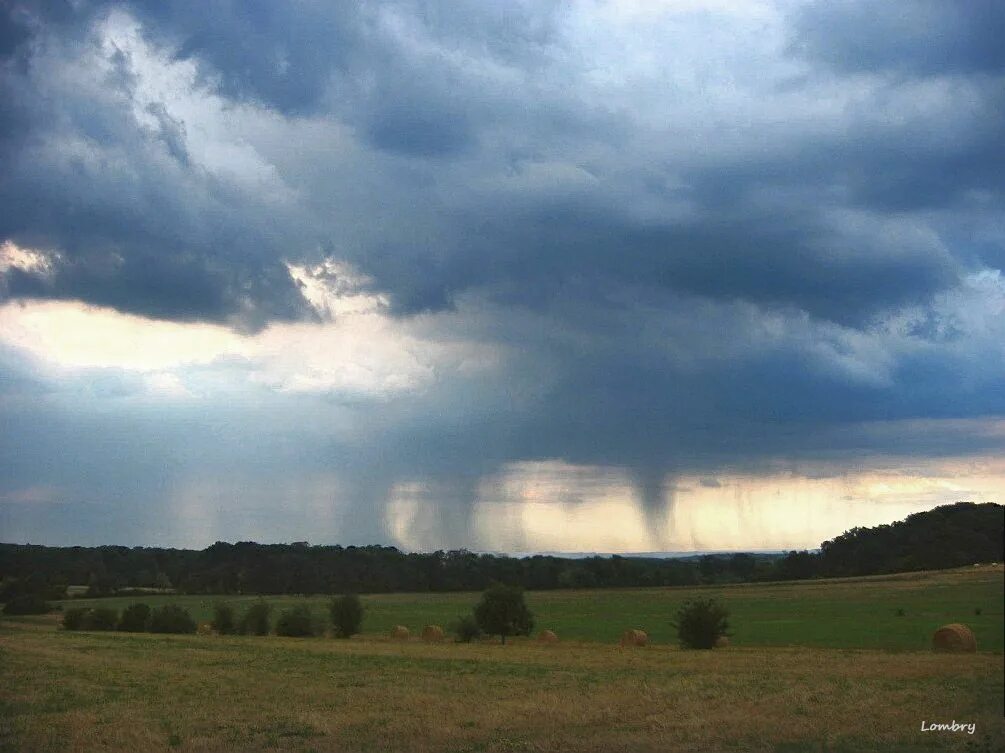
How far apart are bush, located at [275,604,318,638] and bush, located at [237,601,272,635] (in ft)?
4.64

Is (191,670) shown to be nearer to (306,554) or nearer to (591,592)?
(591,592)

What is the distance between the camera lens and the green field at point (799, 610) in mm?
13758

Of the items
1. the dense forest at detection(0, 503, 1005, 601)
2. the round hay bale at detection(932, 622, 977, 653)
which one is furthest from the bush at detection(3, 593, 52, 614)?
the round hay bale at detection(932, 622, 977, 653)

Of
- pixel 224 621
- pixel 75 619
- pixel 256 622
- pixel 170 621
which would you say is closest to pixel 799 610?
pixel 256 622

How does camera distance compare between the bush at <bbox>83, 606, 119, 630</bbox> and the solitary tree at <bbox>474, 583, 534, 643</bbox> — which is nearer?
the solitary tree at <bbox>474, 583, 534, 643</bbox>

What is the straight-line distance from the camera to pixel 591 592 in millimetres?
108875

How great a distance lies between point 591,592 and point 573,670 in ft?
230

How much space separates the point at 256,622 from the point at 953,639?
6842 centimetres

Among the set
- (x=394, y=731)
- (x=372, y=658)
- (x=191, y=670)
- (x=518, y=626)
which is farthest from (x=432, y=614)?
(x=394, y=731)

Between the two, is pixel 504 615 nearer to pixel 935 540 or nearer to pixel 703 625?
pixel 703 625

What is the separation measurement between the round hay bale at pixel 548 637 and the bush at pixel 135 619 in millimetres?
43125

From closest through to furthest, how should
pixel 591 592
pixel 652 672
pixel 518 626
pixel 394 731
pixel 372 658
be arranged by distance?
pixel 394 731
pixel 652 672
pixel 372 658
pixel 518 626
pixel 591 592

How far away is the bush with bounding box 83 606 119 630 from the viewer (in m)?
91.9

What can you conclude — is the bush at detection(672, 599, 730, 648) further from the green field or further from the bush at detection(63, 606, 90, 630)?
the bush at detection(63, 606, 90, 630)
